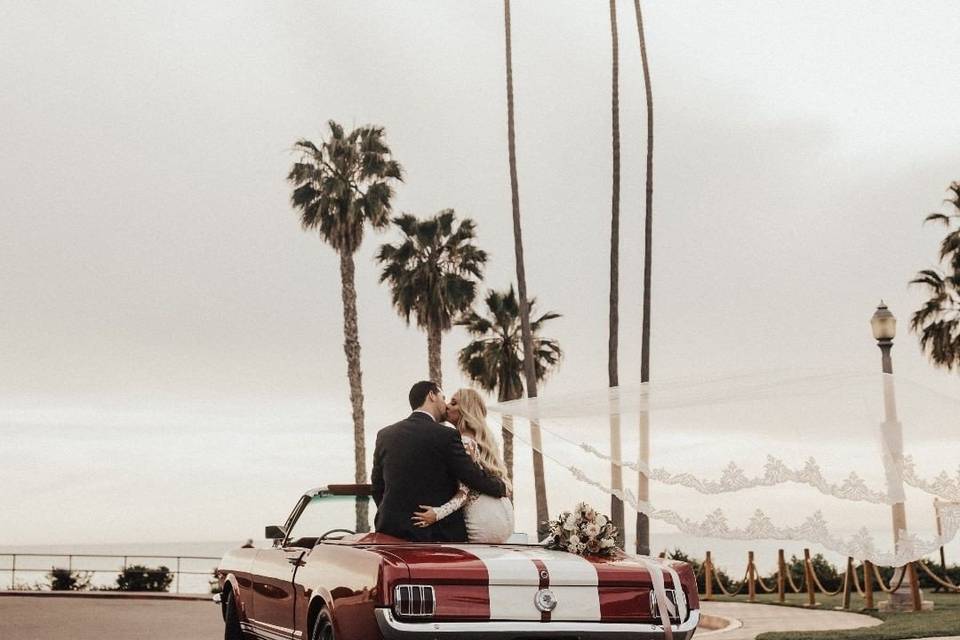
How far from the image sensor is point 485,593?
6.52m

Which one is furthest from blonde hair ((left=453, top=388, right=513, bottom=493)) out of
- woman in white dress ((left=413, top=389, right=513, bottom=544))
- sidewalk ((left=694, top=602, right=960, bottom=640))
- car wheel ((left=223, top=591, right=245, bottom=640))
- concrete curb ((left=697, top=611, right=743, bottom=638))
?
concrete curb ((left=697, top=611, right=743, bottom=638))

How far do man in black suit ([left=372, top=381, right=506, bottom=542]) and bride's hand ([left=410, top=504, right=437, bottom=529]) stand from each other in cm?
3

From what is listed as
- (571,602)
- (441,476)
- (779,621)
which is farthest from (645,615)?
(779,621)

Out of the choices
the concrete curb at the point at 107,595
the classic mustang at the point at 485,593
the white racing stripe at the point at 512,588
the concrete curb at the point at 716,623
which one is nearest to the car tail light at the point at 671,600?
the classic mustang at the point at 485,593

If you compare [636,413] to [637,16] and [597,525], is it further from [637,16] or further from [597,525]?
[637,16]

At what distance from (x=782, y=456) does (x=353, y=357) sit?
33.0m

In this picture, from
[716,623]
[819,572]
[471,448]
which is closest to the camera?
[471,448]

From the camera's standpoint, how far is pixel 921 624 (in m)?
16.0

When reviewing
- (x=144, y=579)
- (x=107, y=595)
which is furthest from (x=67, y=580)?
(x=107, y=595)

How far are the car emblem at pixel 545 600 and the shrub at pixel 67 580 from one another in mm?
26835

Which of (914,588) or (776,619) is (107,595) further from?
(914,588)

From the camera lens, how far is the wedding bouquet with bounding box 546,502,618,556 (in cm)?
713

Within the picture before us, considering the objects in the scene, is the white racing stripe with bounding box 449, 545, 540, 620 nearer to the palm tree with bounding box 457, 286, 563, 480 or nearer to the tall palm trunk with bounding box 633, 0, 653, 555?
the tall palm trunk with bounding box 633, 0, 653, 555

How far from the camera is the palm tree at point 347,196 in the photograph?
1577 inches
